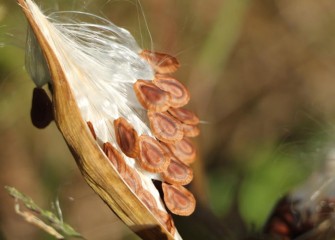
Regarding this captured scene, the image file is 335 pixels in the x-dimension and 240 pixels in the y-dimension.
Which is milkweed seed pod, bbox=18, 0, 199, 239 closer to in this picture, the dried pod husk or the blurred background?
the dried pod husk

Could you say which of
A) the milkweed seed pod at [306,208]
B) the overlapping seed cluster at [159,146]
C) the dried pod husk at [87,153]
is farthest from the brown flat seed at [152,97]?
the milkweed seed pod at [306,208]

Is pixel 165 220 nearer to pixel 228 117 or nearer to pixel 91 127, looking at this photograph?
pixel 91 127

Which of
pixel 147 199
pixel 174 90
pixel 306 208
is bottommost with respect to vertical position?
pixel 306 208

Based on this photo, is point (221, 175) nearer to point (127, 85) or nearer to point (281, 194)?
point (281, 194)

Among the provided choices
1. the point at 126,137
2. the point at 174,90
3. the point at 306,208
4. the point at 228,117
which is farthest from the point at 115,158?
the point at 228,117

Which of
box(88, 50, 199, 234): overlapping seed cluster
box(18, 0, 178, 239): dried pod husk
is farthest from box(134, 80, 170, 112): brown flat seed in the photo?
box(18, 0, 178, 239): dried pod husk

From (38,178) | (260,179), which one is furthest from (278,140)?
(38,178)
